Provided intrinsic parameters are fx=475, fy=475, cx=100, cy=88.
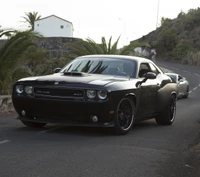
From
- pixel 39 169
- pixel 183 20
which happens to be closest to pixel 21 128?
pixel 39 169

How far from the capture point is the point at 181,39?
90.8 m

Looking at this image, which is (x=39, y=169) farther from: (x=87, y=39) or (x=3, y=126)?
(x=87, y=39)

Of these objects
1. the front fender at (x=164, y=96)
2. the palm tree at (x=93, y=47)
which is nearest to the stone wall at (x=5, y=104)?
the front fender at (x=164, y=96)

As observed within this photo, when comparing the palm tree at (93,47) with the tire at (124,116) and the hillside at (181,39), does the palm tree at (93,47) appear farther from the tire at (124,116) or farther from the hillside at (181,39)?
the hillside at (181,39)

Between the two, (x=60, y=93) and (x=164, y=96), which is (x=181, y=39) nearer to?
(x=164, y=96)

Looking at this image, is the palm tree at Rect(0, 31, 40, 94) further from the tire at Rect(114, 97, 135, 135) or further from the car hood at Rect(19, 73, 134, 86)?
the tire at Rect(114, 97, 135, 135)

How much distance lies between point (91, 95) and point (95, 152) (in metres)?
1.55

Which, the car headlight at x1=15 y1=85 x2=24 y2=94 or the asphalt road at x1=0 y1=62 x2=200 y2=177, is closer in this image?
the asphalt road at x1=0 y1=62 x2=200 y2=177

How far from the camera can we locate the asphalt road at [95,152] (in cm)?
560

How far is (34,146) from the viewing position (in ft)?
22.8

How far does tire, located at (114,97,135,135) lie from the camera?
27.4ft

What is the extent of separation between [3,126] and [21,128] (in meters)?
0.47

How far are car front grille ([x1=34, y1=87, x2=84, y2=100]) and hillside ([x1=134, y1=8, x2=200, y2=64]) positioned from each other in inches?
2712

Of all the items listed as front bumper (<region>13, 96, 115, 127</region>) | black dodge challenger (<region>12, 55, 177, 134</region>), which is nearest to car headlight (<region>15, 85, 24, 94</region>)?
black dodge challenger (<region>12, 55, 177, 134</region>)
